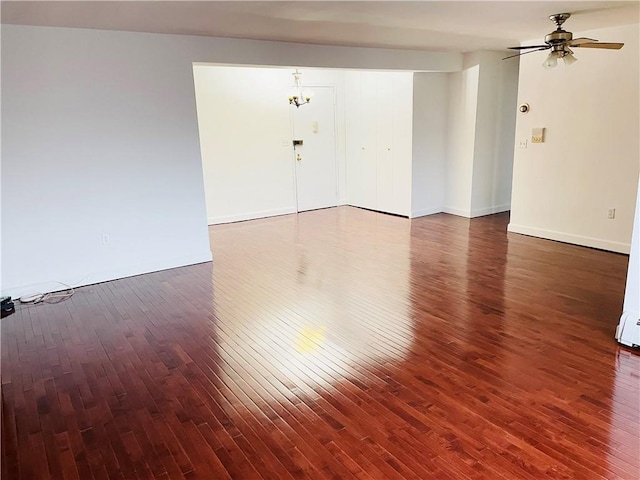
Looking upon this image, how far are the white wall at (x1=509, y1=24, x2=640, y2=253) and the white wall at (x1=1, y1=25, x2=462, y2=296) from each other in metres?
3.11

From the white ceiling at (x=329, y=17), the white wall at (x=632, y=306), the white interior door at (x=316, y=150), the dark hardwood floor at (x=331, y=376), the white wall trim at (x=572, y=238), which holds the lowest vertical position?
the dark hardwood floor at (x=331, y=376)

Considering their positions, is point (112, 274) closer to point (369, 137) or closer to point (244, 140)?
point (244, 140)

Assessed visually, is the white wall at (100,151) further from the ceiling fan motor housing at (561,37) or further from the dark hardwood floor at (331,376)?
the ceiling fan motor housing at (561,37)

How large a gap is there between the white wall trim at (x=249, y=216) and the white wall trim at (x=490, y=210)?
9.97ft

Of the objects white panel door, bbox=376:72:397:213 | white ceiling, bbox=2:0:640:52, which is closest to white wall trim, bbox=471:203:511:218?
white panel door, bbox=376:72:397:213

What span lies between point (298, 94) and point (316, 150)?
103cm

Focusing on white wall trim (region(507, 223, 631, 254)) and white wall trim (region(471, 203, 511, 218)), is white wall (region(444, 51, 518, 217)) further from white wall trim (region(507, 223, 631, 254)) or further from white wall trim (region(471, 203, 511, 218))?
white wall trim (region(507, 223, 631, 254))

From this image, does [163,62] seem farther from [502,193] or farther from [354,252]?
[502,193]

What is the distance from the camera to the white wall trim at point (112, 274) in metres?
4.33

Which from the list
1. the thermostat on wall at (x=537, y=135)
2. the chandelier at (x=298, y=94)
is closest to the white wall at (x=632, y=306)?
the thermostat on wall at (x=537, y=135)

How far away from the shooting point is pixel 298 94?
7680mm

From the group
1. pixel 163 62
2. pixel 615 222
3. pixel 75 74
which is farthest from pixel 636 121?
pixel 75 74

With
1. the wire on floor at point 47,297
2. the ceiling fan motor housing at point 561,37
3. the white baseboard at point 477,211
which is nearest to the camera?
the ceiling fan motor housing at point 561,37

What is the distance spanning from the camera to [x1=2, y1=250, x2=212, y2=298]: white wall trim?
170 inches
